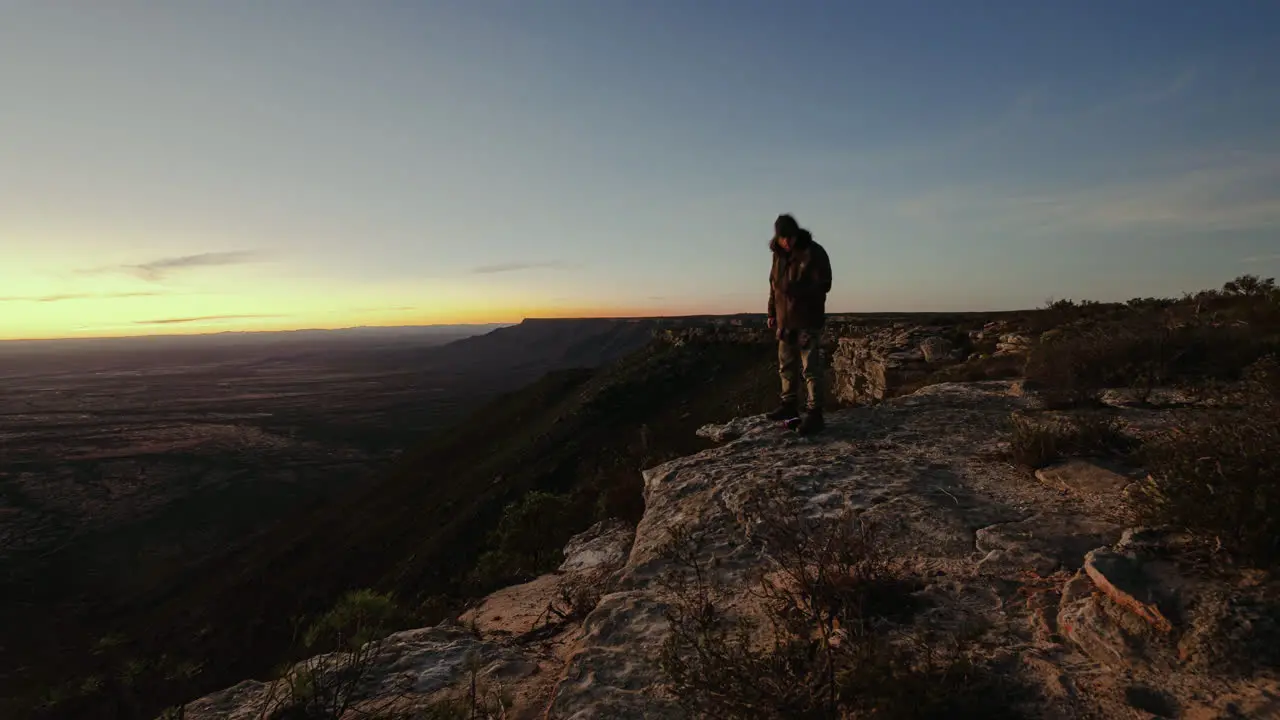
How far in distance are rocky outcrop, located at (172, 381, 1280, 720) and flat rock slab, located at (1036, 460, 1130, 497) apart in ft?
0.05

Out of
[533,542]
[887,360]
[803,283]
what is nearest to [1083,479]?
[803,283]

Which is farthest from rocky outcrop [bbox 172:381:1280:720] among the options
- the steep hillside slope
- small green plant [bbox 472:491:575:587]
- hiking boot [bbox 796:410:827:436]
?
the steep hillside slope

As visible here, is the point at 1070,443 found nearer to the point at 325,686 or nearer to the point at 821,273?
the point at 821,273

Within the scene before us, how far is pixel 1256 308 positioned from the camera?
9.19 meters

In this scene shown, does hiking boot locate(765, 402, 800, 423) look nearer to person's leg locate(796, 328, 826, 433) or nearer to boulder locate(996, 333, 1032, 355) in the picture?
person's leg locate(796, 328, 826, 433)

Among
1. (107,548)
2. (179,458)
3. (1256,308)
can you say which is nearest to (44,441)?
(179,458)

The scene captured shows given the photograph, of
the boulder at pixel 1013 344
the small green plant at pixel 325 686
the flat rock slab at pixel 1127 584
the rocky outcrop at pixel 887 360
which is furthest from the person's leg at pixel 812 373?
the boulder at pixel 1013 344

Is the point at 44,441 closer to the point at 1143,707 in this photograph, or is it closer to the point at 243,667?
the point at 243,667

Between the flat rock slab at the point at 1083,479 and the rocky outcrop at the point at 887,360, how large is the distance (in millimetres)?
6192

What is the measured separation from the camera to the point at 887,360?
13719 mm

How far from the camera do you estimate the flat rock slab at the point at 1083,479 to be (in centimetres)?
393

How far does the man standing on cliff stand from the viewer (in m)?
6.28

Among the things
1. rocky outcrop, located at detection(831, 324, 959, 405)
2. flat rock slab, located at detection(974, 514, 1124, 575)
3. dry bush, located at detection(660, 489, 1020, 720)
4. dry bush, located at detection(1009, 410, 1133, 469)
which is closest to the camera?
dry bush, located at detection(660, 489, 1020, 720)

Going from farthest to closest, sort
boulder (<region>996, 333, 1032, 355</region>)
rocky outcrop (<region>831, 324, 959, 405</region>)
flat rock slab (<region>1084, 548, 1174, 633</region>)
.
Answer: rocky outcrop (<region>831, 324, 959, 405</region>) < boulder (<region>996, 333, 1032, 355</region>) < flat rock slab (<region>1084, 548, 1174, 633</region>)
